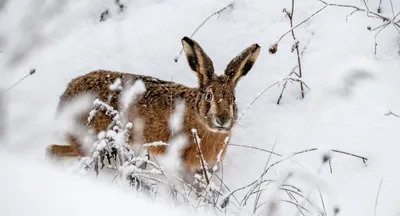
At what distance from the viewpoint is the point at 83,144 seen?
16.2 feet

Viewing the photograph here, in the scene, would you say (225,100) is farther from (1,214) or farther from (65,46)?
(1,214)

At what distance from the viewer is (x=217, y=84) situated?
179 inches

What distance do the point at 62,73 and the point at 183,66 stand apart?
4.37 ft

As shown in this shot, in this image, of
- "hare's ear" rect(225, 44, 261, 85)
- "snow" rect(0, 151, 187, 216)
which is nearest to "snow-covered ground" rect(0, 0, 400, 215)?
"hare's ear" rect(225, 44, 261, 85)

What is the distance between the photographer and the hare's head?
14.4 feet

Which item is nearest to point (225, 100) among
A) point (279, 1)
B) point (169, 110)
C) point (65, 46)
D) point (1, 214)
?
point (169, 110)

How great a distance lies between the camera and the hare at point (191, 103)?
4.49 metres

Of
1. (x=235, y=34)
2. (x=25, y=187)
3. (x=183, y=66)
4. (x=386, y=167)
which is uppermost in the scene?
(x=235, y=34)

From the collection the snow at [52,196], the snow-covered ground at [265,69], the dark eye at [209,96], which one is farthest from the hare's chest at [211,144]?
the snow at [52,196]

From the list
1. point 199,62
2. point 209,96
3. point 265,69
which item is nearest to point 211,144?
point 209,96

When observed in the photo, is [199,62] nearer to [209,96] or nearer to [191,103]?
[209,96]

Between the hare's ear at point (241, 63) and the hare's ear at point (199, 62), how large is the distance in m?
0.16

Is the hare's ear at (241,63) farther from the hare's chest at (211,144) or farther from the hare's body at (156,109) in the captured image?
the hare's chest at (211,144)

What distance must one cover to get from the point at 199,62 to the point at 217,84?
25cm
